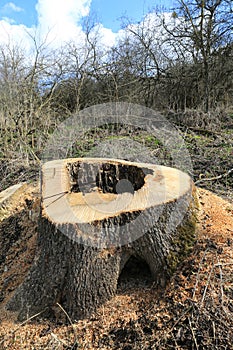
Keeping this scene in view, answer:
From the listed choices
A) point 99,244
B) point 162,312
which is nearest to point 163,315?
point 162,312

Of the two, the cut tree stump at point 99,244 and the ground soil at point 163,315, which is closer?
the ground soil at point 163,315

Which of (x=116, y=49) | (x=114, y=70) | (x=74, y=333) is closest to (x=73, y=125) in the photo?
(x=114, y=70)

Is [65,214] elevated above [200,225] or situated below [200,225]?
above

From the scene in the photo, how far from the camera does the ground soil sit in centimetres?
144

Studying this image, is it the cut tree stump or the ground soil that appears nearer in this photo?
the ground soil

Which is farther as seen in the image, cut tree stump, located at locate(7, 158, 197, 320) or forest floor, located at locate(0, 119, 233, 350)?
cut tree stump, located at locate(7, 158, 197, 320)

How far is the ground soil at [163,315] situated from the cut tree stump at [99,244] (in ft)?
0.23

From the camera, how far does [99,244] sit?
168cm

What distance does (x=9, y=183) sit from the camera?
14.0 ft

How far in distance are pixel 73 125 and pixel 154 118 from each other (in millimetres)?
2004

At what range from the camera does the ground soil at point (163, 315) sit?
1444 mm

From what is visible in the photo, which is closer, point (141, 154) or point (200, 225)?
point (200, 225)

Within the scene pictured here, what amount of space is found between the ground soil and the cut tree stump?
0.23 feet

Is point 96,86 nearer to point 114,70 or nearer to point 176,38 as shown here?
point 114,70
